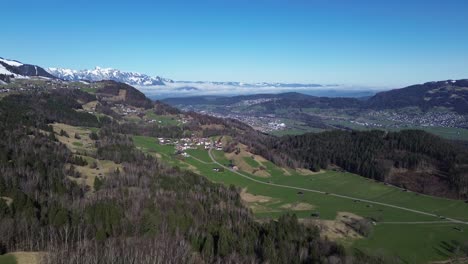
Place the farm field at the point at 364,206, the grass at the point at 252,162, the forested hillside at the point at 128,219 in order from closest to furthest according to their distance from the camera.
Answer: the forested hillside at the point at 128,219
the farm field at the point at 364,206
the grass at the point at 252,162

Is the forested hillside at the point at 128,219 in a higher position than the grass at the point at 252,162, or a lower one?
higher

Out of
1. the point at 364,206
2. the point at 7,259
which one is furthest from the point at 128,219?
the point at 364,206

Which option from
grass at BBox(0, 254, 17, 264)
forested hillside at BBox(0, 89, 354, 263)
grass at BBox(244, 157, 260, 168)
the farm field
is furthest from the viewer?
grass at BBox(244, 157, 260, 168)

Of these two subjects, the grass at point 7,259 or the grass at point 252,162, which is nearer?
the grass at point 7,259

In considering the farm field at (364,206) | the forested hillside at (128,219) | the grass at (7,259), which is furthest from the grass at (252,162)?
the grass at (7,259)

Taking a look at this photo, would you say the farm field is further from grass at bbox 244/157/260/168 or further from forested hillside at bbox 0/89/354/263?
forested hillside at bbox 0/89/354/263

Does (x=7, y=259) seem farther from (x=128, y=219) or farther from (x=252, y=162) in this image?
(x=252, y=162)

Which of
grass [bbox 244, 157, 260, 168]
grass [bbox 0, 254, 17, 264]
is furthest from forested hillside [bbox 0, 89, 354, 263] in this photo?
grass [bbox 244, 157, 260, 168]

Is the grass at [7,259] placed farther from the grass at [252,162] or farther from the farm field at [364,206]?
the grass at [252,162]
